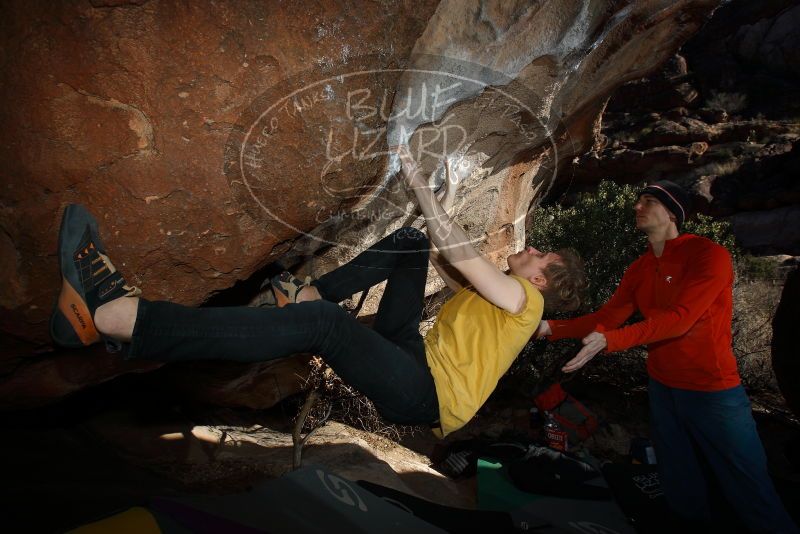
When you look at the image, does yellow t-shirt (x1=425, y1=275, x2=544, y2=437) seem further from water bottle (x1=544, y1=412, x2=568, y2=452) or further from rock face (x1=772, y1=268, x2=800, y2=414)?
rock face (x1=772, y1=268, x2=800, y2=414)

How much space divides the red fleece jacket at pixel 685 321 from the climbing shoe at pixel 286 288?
1838 millimetres

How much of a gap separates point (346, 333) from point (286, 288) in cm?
78

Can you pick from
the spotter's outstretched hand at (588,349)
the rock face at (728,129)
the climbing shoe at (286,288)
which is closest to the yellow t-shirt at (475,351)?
the spotter's outstretched hand at (588,349)

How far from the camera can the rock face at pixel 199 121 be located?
1.95 metres

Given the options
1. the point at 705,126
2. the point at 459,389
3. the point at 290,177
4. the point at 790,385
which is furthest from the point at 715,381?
the point at 705,126

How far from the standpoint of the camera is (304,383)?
5969 mm

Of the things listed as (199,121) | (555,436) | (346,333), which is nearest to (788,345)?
(555,436)

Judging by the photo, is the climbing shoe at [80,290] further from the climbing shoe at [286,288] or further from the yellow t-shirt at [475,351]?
the yellow t-shirt at [475,351]

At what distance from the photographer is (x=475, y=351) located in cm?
224

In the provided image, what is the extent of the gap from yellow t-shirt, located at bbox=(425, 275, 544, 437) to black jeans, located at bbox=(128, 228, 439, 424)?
81 mm

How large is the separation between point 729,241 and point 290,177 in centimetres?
901

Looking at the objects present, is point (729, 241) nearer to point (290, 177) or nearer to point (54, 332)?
point (290, 177)

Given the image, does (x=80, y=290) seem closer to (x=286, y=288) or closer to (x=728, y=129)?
(x=286, y=288)

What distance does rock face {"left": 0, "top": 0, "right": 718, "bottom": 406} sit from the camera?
6.40 ft
